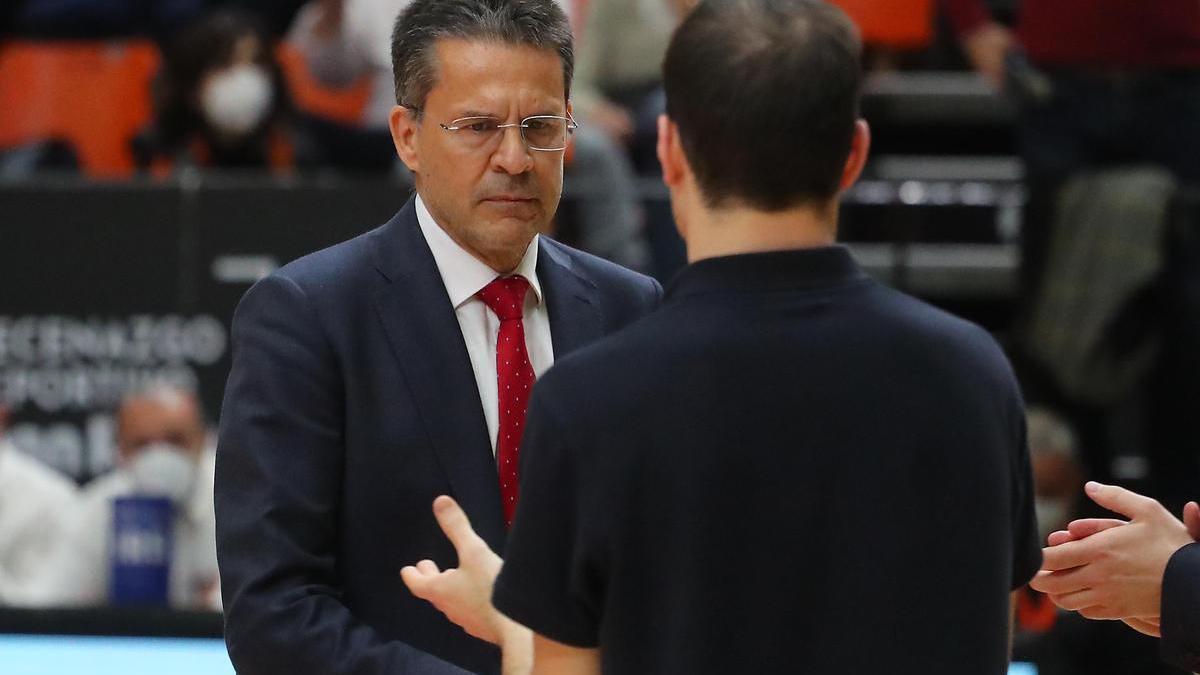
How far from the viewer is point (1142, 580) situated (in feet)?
8.08

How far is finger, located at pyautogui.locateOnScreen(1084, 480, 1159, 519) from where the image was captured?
2.43 m

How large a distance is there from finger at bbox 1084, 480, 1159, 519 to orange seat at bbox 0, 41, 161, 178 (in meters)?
5.20

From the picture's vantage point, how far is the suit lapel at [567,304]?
2.47m

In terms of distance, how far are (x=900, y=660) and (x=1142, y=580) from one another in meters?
0.77

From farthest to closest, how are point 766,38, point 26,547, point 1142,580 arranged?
point 26,547 → point 1142,580 → point 766,38

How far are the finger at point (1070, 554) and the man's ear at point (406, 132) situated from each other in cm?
95

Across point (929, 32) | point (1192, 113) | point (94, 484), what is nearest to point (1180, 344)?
point (1192, 113)

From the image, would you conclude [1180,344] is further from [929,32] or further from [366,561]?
[366,561]

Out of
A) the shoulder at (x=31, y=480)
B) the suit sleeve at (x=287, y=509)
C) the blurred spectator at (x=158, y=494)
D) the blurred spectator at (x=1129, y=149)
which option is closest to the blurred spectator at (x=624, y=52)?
the blurred spectator at (x=1129, y=149)

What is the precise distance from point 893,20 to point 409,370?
484 centimetres

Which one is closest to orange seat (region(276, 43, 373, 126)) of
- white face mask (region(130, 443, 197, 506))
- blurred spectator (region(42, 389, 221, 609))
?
blurred spectator (region(42, 389, 221, 609))

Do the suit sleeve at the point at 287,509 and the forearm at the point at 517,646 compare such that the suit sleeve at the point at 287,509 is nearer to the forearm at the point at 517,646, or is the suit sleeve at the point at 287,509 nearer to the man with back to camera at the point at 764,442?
the forearm at the point at 517,646

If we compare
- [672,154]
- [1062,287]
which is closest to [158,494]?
[1062,287]

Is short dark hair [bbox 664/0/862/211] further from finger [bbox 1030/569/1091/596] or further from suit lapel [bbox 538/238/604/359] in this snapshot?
finger [bbox 1030/569/1091/596]
